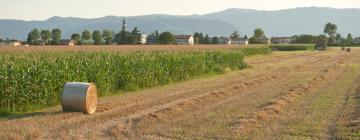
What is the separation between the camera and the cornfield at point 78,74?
16797mm

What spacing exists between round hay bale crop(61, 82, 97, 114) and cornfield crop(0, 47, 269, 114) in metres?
1.90

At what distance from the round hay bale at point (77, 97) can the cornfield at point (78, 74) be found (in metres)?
1.90

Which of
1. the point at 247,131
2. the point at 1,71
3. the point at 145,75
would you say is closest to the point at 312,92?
the point at 145,75

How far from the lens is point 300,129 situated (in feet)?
42.3

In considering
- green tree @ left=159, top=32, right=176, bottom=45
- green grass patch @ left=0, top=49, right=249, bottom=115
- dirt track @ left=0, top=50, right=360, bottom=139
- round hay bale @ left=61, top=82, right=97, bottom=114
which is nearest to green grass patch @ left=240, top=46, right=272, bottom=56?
green grass patch @ left=0, top=49, right=249, bottom=115

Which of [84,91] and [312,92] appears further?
[312,92]

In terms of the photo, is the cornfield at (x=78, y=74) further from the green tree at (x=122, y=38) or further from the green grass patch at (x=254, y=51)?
the green tree at (x=122, y=38)

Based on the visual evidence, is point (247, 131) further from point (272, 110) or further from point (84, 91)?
point (84, 91)

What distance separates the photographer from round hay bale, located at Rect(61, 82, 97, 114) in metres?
15.4

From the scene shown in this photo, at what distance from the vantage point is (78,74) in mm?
20531

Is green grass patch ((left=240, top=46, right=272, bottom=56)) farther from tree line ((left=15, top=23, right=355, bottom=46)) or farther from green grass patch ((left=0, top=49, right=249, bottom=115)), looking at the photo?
tree line ((left=15, top=23, right=355, bottom=46))

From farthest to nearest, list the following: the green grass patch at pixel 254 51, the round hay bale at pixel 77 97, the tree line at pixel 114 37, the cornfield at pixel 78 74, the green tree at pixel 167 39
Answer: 1. the green tree at pixel 167 39
2. the tree line at pixel 114 37
3. the green grass patch at pixel 254 51
4. the cornfield at pixel 78 74
5. the round hay bale at pixel 77 97

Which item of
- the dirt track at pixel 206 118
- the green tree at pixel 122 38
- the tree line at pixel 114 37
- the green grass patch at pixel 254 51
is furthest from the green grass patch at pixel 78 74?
the green tree at pixel 122 38

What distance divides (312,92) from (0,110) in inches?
451
